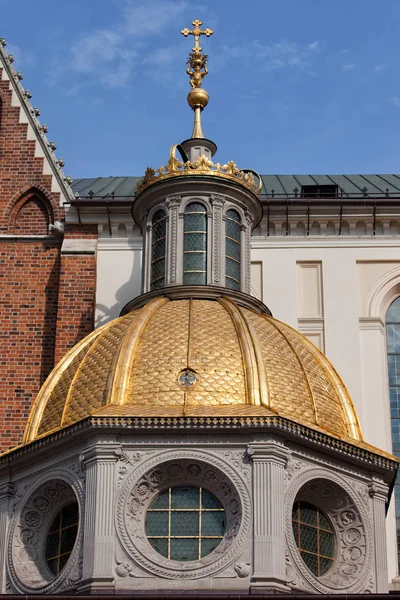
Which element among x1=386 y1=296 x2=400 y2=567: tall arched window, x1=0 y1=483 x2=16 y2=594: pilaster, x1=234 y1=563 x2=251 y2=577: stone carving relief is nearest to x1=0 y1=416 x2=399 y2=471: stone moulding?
x1=0 y1=483 x2=16 y2=594: pilaster

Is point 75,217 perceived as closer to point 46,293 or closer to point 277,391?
point 46,293

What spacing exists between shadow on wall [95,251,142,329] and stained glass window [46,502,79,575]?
840 centimetres

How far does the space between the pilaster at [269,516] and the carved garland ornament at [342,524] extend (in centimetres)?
57

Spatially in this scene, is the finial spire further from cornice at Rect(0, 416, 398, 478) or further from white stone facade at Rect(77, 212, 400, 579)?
cornice at Rect(0, 416, 398, 478)

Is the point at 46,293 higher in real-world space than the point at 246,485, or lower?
higher

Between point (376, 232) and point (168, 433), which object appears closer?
point (168, 433)

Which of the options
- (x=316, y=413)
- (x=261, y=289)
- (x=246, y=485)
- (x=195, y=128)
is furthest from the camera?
(x=261, y=289)

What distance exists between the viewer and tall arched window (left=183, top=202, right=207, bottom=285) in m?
29.4

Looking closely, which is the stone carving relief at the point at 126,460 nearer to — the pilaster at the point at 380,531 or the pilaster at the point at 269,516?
the pilaster at the point at 269,516

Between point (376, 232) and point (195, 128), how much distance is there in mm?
5299

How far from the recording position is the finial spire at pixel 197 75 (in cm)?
3234

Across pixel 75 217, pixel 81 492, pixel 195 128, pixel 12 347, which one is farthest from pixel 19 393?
pixel 81 492

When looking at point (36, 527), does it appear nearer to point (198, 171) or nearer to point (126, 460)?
point (126, 460)

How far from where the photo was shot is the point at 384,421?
107 feet
